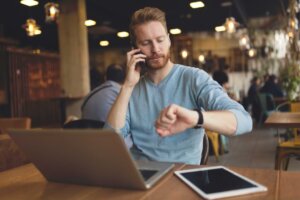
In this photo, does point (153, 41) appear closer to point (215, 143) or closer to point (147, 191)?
point (147, 191)

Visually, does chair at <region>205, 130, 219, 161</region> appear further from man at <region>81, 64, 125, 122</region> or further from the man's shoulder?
the man's shoulder

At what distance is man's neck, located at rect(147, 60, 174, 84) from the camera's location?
1566 millimetres

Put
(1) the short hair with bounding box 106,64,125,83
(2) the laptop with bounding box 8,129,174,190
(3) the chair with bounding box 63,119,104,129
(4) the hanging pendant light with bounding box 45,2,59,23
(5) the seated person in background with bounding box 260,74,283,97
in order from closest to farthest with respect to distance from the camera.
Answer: (2) the laptop with bounding box 8,129,174,190, (3) the chair with bounding box 63,119,104,129, (1) the short hair with bounding box 106,64,125,83, (4) the hanging pendant light with bounding box 45,2,59,23, (5) the seated person in background with bounding box 260,74,283,97

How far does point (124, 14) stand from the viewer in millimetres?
9594

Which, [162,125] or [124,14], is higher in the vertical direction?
[124,14]

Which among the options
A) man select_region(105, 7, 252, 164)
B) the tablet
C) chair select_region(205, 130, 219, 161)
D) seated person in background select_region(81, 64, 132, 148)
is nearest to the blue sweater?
man select_region(105, 7, 252, 164)

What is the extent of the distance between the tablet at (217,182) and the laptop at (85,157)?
0.09 metres

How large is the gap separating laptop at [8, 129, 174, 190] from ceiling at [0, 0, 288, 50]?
700cm

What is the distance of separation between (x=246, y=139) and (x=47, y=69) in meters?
7.70

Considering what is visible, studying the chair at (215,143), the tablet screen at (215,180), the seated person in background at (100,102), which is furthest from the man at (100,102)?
the chair at (215,143)

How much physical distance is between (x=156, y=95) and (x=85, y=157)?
2.30 ft

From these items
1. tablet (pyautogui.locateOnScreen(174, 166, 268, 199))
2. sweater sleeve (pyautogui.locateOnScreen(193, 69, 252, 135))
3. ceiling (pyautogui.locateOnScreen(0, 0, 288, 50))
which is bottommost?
tablet (pyautogui.locateOnScreen(174, 166, 268, 199))

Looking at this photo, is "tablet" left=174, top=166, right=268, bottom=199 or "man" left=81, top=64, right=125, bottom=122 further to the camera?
"man" left=81, top=64, right=125, bottom=122

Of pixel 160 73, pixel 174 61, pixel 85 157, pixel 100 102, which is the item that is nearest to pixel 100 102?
pixel 100 102
